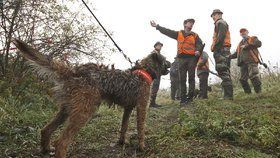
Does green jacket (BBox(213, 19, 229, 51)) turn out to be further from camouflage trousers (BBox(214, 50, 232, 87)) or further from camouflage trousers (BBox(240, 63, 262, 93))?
camouflage trousers (BBox(240, 63, 262, 93))

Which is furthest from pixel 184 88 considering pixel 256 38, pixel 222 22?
pixel 256 38

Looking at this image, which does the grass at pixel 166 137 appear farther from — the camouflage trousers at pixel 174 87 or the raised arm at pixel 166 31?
the camouflage trousers at pixel 174 87

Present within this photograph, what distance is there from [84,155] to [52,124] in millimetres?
721

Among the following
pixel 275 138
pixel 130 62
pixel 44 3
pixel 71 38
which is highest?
pixel 44 3

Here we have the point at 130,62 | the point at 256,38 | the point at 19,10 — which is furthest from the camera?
the point at 256,38

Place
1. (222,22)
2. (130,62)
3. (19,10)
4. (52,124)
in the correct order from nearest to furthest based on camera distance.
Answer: (52,124)
(130,62)
(19,10)
(222,22)

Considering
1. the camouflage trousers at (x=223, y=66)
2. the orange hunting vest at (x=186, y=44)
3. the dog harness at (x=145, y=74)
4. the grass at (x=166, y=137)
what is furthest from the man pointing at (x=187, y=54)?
the dog harness at (x=145, y=74)

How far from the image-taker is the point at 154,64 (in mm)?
7258

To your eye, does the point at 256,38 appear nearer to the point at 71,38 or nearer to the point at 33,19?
the point at 71,38

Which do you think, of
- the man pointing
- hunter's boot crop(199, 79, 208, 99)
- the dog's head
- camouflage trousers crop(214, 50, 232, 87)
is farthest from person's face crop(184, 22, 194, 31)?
the dog's head

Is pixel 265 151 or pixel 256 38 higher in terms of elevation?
pixel 256 38

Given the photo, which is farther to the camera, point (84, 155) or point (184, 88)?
point (184, 88)

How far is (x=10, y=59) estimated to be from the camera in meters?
9.98

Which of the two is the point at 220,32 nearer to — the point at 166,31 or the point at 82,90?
the point at 166,31
